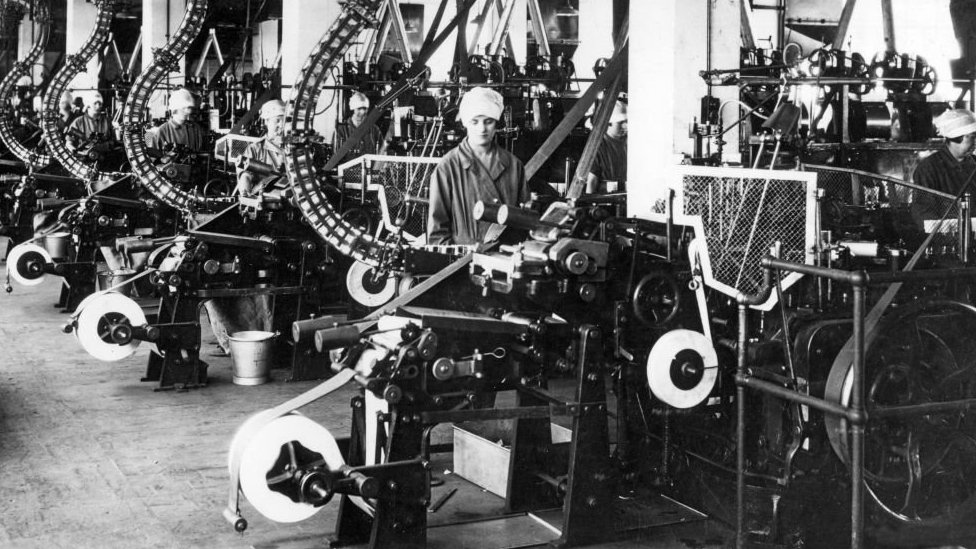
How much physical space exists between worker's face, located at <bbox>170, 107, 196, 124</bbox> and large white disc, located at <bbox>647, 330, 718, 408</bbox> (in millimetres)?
6456

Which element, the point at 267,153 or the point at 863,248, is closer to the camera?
the point at 863,248

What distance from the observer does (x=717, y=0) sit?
5.84m

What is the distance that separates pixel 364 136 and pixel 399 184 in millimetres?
2362

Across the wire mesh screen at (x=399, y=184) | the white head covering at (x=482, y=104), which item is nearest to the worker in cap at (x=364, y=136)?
the wire mesh screen at (x=399, y=184)

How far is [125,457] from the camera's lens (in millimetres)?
5285

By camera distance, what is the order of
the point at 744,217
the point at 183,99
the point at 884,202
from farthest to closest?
the point at 183,99, the point at 884,202, the point at 744,217

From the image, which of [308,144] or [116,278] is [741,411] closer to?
[308,144]

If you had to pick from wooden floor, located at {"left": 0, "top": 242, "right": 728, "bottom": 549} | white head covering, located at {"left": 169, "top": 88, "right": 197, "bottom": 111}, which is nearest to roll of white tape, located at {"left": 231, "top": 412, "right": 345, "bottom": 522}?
wooden floor, located at {"left": 0, "top": 242, "right": 728, "bottom": 549}

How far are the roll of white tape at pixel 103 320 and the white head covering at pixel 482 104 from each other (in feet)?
9.12

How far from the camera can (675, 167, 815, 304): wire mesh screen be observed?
4320mm

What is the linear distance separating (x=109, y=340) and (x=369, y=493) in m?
3.36

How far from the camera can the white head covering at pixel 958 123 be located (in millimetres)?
6062

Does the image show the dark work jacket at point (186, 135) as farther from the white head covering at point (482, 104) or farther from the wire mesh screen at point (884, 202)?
the wire mesh screen at point (884, 202)

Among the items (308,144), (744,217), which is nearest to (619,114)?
(308,144)
